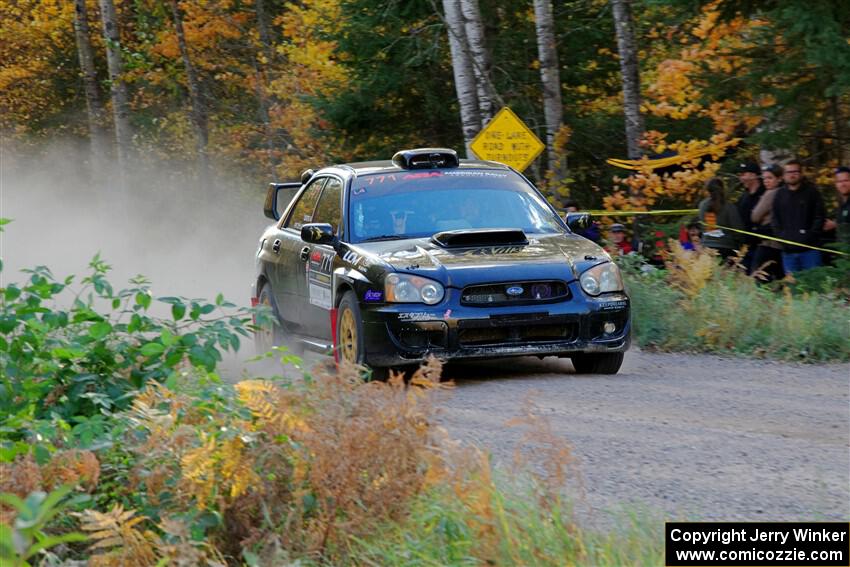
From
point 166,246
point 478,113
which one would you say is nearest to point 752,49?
point 478,113

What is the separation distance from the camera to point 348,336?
10.9m

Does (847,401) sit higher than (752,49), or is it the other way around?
(752,49)

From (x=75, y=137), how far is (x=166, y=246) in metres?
11.0

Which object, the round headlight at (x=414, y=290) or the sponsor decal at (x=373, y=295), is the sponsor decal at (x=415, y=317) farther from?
the sponsor decal at (x=373, y=295)

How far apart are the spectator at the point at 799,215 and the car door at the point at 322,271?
5.62m

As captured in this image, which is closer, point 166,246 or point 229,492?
point 229,492

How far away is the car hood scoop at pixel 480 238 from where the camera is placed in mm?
10914

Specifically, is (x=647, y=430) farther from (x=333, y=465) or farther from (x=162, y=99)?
(x=162, y=99)

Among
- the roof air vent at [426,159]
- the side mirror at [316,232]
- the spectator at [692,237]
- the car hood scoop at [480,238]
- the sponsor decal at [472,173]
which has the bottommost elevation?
the spectator at [692,237]

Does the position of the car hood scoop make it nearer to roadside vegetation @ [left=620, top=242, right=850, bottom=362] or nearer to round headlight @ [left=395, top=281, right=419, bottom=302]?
round headlight @ [left=395, top=281, right=419, bottom=302]

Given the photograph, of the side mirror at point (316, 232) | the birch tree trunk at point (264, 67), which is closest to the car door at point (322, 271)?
the side mirror at point (316, 232)

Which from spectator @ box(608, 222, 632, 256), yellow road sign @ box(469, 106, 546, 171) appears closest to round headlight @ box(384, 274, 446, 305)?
spectator @ box(608, 222, 632, 256)

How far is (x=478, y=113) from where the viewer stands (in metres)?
20.0

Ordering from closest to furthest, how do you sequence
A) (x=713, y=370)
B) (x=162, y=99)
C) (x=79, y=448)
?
1. (x=79, y=448)
2. (x=713, y=370)
3. (x=162, y=99)
